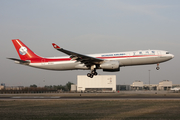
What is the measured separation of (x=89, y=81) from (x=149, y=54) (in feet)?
190

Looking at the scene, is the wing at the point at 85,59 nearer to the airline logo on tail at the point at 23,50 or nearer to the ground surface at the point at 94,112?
the ground surface at the point at 94,112

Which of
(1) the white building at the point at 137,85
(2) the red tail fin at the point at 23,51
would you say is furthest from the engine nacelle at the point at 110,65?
(1) the white building at the point at 137,85

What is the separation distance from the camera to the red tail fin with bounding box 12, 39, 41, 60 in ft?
149

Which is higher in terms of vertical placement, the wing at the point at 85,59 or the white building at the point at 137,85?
the wing at the point at 85,59

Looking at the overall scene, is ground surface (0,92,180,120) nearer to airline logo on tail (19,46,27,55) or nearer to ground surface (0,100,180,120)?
ground surface (0,100,180,120)

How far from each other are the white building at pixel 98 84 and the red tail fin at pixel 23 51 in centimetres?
5076

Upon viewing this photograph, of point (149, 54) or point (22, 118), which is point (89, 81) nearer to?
point (149, 54)

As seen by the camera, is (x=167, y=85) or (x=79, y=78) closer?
(x=79, y=78)

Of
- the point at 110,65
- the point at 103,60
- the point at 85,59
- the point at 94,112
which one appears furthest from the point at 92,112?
the point at 103,60

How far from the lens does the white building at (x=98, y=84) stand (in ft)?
309

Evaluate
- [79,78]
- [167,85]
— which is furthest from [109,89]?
[167,85]

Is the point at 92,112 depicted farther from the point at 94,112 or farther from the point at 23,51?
the point at 23,51

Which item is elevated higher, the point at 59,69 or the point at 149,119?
the point at 59,69

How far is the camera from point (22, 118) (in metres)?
20.5
